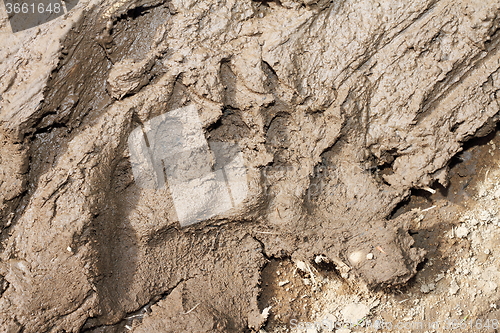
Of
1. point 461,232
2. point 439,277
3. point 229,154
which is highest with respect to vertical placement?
point 229,154

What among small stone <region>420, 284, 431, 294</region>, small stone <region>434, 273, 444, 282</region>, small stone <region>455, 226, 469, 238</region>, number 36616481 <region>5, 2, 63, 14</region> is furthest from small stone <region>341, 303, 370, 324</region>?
number 36616481 <region>5, 2, 63, 14</region>

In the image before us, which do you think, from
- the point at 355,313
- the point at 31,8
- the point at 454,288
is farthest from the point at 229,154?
the point at 454,288

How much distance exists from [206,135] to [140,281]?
47.8 inches

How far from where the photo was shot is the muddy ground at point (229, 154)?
2.90 meters

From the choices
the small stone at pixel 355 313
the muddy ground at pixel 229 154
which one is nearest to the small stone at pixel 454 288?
the muddy ground at pixel 229 154

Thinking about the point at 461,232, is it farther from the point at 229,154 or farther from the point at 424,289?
the point at 229,154

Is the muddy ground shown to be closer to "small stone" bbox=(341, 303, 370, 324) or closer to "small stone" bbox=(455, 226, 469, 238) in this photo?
"small stone" bbox=(341, 303, 370, 324)

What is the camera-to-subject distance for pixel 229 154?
319cm

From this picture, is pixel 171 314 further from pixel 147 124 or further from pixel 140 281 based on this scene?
pixel 147 124

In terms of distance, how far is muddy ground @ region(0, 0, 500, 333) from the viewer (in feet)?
9.51

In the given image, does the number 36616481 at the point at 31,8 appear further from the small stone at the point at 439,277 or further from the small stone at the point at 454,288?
the small stone at the point at 454,288

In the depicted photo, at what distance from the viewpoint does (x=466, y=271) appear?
3.39m

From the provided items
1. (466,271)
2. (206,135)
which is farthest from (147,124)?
(466,271)

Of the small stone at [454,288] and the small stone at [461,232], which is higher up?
the small stone at [461,232]
